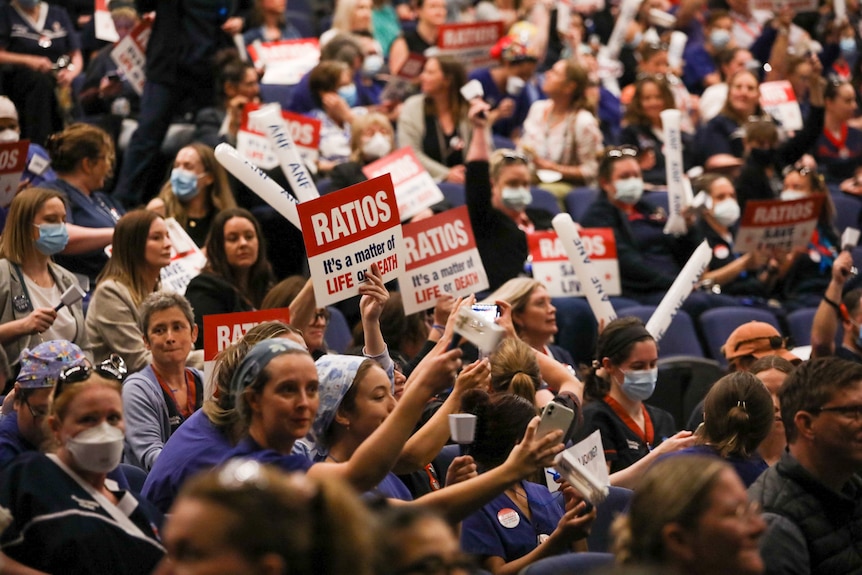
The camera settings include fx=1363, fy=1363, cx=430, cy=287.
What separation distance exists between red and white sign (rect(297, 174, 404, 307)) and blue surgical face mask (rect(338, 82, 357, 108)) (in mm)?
4441

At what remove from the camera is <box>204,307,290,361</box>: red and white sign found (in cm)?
528

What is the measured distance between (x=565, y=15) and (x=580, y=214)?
3825 mm

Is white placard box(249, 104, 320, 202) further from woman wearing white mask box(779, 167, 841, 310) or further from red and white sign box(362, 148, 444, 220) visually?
woman wearing white mask box(779, 167, 841, 310)

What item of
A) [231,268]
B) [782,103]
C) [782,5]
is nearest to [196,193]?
[231,268]

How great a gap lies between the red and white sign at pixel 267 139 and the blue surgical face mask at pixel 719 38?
18.2ft

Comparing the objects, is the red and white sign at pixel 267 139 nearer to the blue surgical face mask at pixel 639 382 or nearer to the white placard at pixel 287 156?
the white placard at pixel 287 156

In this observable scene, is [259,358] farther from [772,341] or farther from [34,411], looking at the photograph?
[772,341]

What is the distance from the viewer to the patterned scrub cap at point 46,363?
4.21m

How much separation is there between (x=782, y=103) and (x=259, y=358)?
8325 millimetres

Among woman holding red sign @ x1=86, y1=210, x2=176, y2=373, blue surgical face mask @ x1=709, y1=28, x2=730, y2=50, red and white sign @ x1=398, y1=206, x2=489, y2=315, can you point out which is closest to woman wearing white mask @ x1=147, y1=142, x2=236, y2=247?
woman holding red sign @ x1=86, y1=210, x2=176, y2=373

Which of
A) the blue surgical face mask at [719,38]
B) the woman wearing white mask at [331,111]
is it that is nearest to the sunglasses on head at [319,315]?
the woman wearing white mask at [331,111]

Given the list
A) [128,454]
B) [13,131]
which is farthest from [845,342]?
[13,131]

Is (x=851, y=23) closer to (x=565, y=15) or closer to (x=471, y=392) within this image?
(x=565, y=15)

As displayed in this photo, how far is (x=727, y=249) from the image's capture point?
8.87 meters
